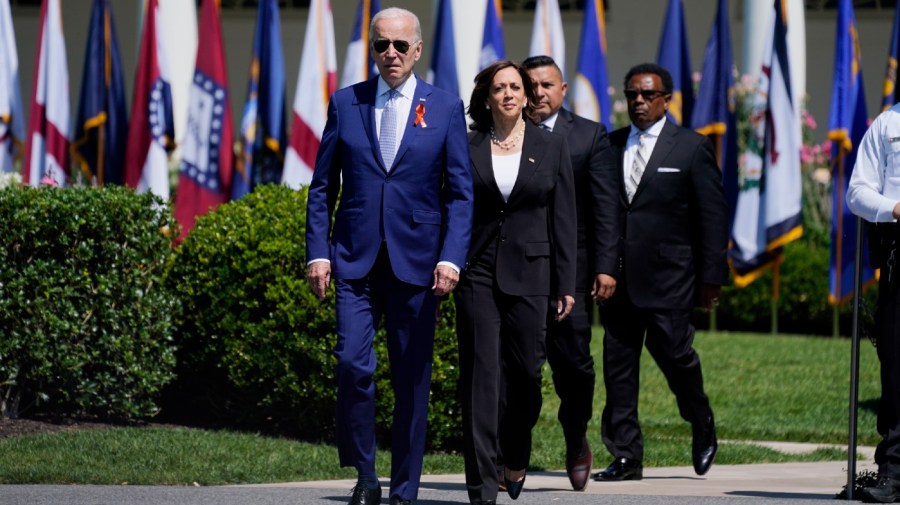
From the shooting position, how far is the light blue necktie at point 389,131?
19.9ft

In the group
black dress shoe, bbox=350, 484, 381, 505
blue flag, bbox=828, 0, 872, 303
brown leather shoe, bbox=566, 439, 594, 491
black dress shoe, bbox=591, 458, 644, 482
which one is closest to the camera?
black dress shoe, bbox=350, 484, 381, 505

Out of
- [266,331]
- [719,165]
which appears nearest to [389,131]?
[266,331]

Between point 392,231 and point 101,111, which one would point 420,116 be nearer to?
point 392,231

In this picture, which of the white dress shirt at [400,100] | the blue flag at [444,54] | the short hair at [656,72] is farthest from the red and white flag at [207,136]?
the white dress shirt at [400,100]

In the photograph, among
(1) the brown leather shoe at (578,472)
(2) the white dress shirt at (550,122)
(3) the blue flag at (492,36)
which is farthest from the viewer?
(3) the blue flag at (492,36)

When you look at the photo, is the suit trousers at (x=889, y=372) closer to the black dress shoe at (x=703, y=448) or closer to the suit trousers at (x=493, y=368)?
the black dress shoe at (x=703, y=448)

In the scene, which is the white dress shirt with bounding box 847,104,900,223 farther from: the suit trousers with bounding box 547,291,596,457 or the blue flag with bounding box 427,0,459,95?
the blue flag with bounding box 427,0,459,95

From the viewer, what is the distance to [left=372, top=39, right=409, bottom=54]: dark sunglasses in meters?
5.98

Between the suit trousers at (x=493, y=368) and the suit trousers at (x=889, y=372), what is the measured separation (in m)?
1.48

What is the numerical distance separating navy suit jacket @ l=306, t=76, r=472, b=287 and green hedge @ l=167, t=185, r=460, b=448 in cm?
231

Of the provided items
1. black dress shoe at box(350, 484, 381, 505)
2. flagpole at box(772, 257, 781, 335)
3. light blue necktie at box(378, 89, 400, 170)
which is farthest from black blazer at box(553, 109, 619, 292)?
flagpole at box(772, 257, 781, 335)

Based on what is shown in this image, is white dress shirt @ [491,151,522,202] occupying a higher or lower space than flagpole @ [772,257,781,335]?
higher

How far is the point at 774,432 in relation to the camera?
10.5m

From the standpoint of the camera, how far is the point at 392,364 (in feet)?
20.2
